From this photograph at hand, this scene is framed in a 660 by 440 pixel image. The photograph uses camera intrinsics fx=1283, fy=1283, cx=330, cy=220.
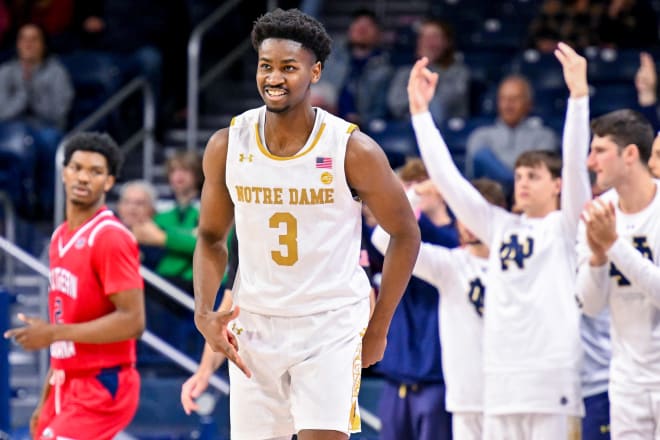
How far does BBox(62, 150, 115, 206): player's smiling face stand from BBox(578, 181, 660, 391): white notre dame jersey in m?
2.28

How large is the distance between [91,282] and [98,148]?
69cm

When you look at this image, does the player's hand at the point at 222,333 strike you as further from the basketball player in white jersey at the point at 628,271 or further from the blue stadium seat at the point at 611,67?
the blue stadium seat at the point at 611,67

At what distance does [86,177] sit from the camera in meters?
6.00

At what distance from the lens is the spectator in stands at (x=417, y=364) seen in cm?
674

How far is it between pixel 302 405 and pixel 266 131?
98 cm

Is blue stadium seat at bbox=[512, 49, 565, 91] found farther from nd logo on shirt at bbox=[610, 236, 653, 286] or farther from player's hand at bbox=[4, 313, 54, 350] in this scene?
player's hand at bbox=[4, 313, 54, 350]

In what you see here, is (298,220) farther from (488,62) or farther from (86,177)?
(488,62)

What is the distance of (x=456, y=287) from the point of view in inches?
262

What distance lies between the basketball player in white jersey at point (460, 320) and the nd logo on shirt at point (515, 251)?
33 centimetres

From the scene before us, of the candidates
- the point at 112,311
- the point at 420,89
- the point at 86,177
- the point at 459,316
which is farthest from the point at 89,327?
the point at 420,89

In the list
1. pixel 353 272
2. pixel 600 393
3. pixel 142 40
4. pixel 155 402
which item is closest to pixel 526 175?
pixel 600 393

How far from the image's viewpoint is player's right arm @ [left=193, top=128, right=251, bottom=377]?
4617mm

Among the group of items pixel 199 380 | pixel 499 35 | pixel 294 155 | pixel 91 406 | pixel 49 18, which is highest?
pixel 49 18

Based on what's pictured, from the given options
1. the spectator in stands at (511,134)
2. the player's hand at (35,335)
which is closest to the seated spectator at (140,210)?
the spectator in stands at (511,134)
